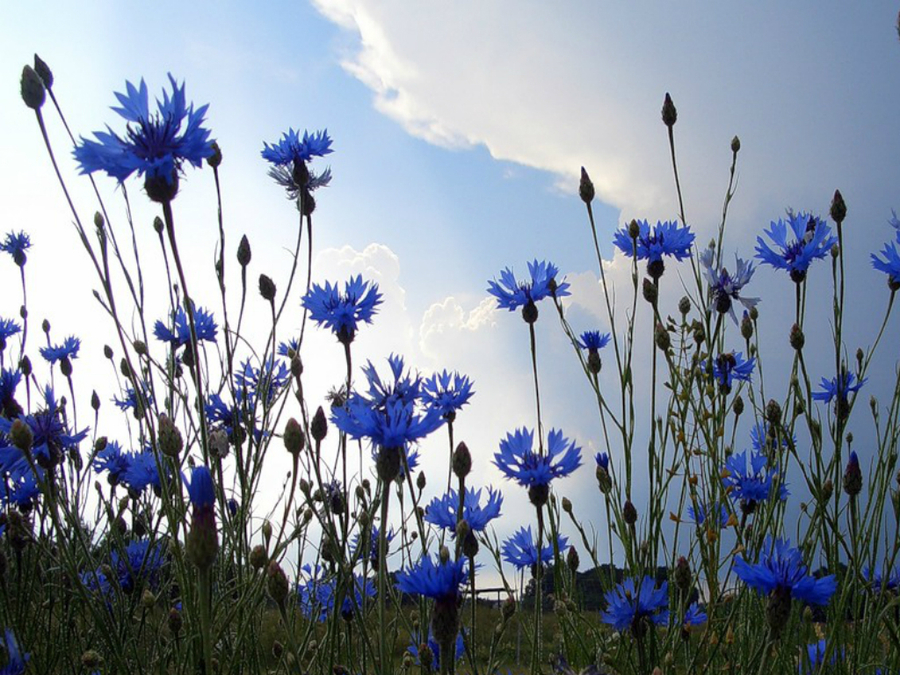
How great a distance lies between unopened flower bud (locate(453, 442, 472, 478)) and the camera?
1.71 m

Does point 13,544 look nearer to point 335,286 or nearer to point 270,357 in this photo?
point 270,357

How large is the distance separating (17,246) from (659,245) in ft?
11.9

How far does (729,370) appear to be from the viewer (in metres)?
2.79

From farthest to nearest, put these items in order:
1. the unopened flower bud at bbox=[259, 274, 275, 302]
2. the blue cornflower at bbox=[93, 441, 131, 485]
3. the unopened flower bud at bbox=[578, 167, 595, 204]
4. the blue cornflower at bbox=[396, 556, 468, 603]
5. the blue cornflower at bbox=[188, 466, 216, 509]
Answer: the blue cornflower at bbox=[93, 441, 131, 485] → the unopened flower bud at bbox=[578, 167, 595, 204] → the unopened flower bud at bbox=[259, 274, 275, 302] → the blue cornflower at bbox=[396, 556, 468, 603] → the blue cornflower at bbox=[188, 466, 216, 509]

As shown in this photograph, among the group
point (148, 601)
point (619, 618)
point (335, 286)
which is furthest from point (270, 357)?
point (619, 618)

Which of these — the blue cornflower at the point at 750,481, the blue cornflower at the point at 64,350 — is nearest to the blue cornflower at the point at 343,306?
the blue cornflower at the point at 750,481

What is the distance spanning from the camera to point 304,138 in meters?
2.56

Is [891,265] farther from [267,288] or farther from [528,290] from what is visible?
[267,288]

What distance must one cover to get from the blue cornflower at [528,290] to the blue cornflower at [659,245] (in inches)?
13.6

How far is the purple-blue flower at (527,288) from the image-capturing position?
98.9 inches

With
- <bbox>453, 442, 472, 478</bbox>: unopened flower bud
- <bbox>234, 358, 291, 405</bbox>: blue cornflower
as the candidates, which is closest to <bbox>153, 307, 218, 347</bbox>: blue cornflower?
<bbox>234, 358, 291, 405</bbox>: blue cornflower

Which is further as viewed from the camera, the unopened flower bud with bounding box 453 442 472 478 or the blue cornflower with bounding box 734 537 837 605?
the unopened flower bud with bounding box 453 442 472 478

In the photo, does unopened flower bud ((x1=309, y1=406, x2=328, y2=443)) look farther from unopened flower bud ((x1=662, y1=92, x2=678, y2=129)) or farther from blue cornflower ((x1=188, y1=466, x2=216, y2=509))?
unopened flower bud ((x1=662, y1=92, x2=678, y2=129))

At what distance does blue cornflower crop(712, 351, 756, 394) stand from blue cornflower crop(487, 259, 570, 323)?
25.5 inches
